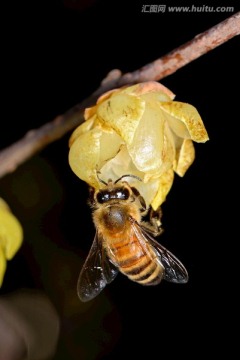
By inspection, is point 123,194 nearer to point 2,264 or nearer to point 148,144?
point 148,144

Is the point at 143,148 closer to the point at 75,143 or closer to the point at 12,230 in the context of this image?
the point at 75,143

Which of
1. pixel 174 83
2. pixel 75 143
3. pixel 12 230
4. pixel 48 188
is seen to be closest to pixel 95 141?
pixel 75 143

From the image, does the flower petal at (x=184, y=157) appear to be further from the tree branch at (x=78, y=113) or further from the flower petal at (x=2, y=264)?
the flower petal at (x=2, y=264)

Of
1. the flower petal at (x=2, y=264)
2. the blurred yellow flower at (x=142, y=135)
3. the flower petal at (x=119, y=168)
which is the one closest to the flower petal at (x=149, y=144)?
the blurred yellow flower at (x=142, y=135)

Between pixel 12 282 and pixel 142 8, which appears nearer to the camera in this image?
pixel 142 8

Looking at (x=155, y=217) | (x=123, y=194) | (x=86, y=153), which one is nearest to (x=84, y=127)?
(x=86, y=153)

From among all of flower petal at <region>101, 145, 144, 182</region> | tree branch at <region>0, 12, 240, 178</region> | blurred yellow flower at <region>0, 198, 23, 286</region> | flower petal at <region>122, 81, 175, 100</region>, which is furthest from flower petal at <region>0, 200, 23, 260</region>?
flower petal at <region>122, 81, 175, 100</region>
